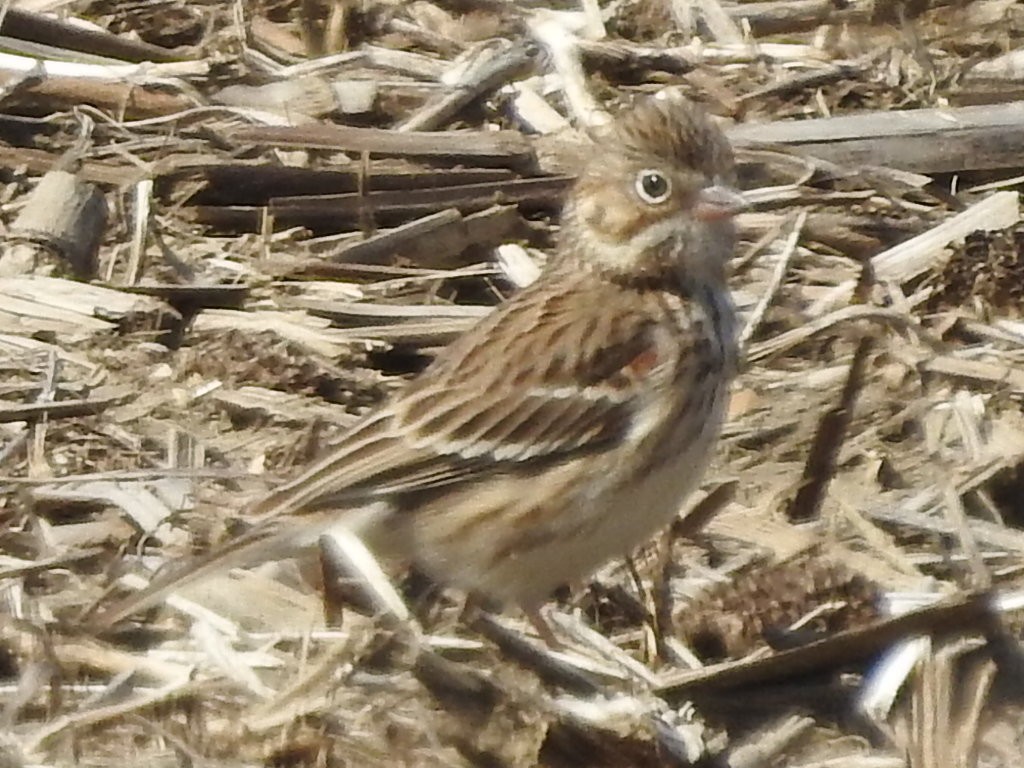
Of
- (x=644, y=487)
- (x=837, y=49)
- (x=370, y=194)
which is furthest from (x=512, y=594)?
(x=837, y=49)

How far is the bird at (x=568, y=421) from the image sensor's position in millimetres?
5020

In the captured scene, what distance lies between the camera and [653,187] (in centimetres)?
545

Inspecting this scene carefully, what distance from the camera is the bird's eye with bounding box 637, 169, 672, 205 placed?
543 centimetres

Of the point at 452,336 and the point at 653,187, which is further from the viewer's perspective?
the point at 452,336

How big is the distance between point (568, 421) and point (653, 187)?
2.08 feet

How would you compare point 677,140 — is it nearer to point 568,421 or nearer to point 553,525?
point 568,421

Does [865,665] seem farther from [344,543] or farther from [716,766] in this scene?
[344,543]

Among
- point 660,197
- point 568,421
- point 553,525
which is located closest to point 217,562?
point 553,525

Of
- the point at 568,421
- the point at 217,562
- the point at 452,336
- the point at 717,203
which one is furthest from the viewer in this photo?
the point at 452,336

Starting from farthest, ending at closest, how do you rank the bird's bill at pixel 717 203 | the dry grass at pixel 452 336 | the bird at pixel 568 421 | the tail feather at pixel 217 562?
the bird's bill at pixel 717 203
the bird at pixel 568 421
the tail feather at pixel 217 562
the dry grass at pixel 452 336

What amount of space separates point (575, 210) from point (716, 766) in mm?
1494

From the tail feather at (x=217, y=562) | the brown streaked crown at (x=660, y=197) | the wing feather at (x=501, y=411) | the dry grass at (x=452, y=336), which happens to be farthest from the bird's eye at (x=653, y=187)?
the tail feather at (x=217, y=562)

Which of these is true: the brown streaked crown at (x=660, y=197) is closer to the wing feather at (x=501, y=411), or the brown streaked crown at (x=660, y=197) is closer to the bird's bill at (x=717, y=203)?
the bird's bill at (x=717, y=203)

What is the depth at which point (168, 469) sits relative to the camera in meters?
5.53
